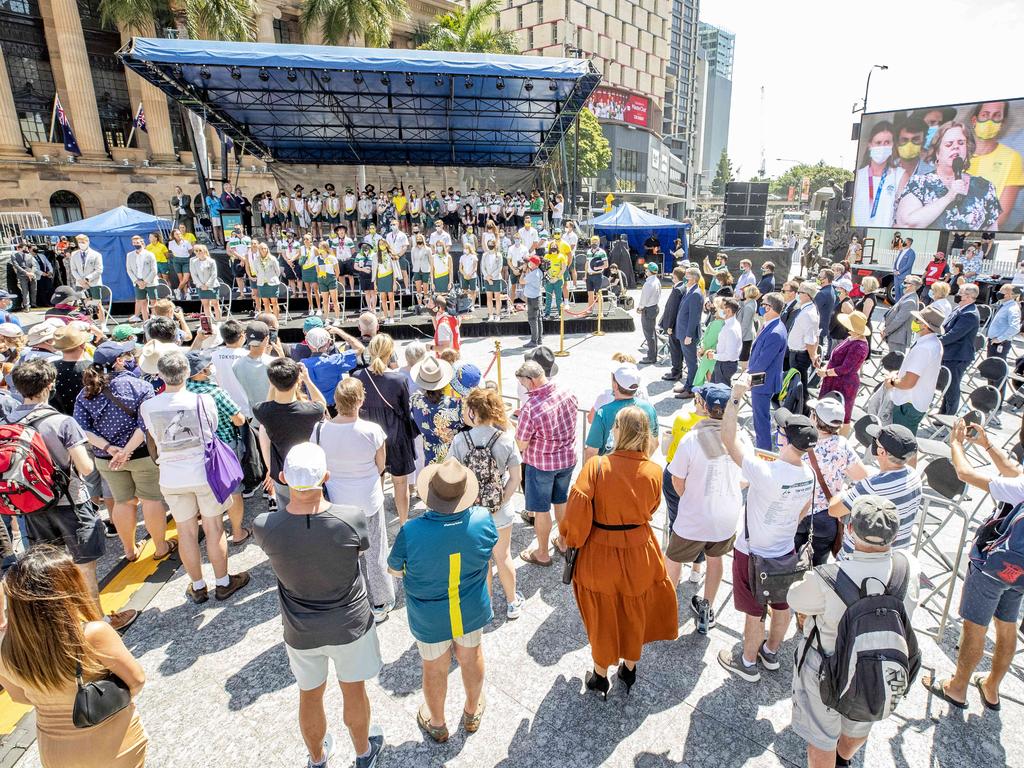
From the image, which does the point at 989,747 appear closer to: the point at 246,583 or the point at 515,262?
the point at 246,583

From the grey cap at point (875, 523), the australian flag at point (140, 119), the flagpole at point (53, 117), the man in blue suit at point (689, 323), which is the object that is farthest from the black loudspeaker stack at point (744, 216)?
the flagpole at point (53, 117)

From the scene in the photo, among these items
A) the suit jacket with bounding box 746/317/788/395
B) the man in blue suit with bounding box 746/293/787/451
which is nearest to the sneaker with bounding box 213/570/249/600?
the man in blue suit with bounding box 746/293/787/451

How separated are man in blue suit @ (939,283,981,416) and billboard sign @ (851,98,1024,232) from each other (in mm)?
15191

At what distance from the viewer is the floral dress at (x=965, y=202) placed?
18422 mm

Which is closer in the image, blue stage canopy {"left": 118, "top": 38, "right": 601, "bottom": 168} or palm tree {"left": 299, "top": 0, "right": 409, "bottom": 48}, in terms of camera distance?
blue stage canopy {"left": 118, "top": 38, "right": 601, "bottom": 168}

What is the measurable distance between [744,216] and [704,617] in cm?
2042

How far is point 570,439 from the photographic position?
14.4ft

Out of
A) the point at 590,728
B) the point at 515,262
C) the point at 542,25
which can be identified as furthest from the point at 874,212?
the point at 542,25

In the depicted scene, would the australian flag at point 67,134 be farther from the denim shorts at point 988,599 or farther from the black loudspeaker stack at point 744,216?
the denim shorts at point 988,599

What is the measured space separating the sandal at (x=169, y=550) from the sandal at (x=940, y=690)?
585 centimetres

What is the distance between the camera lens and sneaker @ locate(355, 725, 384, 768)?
2941 mm

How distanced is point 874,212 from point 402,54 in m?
18.2

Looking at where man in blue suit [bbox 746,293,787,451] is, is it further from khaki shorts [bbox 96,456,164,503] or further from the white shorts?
khaki shorts [bbox 96,456,164,503]

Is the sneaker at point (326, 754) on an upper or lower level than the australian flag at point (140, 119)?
lower
